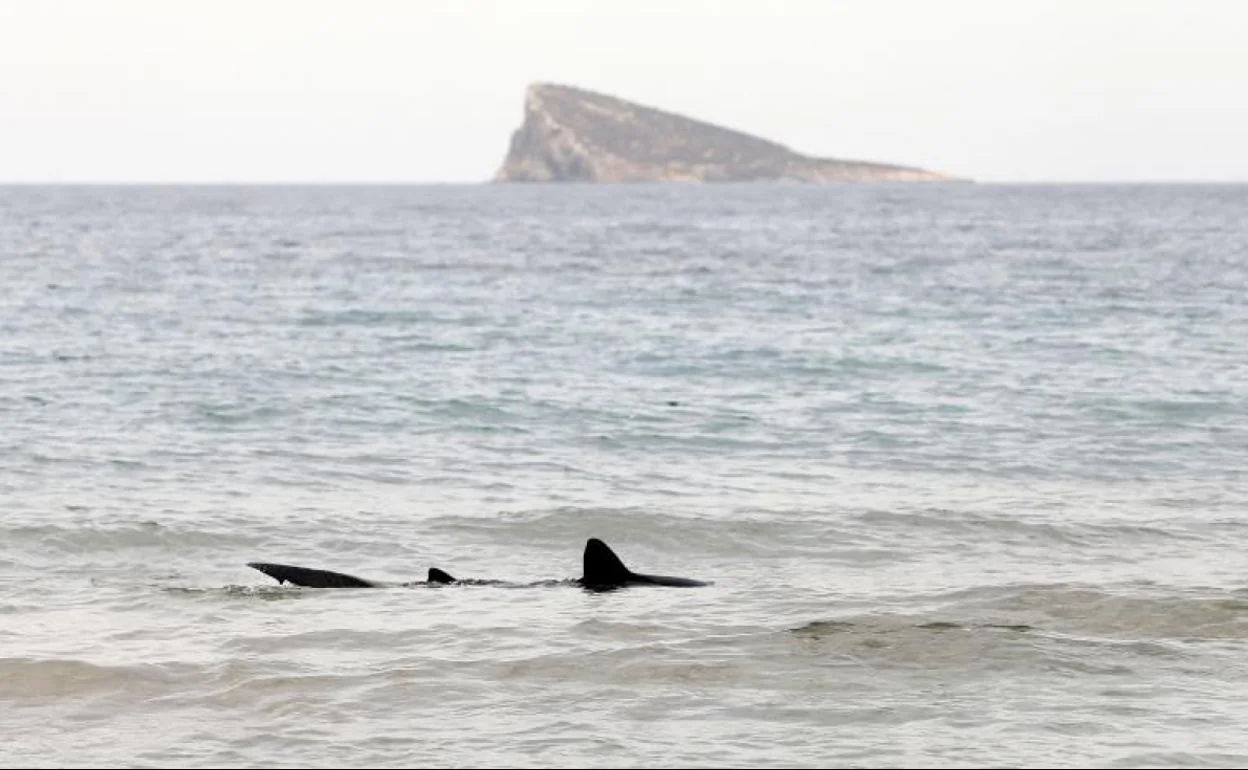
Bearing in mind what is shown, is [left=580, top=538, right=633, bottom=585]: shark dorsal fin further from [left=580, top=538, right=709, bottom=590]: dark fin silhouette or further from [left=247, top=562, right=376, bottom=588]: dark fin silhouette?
[left=247, top=562, right=376, bottom=588]: dark fin silhouette

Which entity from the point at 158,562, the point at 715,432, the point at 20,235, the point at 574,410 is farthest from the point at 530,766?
the point at 20,235

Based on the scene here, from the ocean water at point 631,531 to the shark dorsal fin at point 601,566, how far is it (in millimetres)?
205

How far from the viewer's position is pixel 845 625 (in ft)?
38.9

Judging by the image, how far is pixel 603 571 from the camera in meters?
12.8

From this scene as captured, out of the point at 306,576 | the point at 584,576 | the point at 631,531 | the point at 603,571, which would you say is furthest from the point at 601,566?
the point at 631,531

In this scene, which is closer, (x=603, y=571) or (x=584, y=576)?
(x=603, y=571)

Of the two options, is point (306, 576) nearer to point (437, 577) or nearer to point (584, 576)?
point (437, 577)

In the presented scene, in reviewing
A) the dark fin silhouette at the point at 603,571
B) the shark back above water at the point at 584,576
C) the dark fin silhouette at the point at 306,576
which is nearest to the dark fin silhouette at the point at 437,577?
the shark back above water at the point at 584,576

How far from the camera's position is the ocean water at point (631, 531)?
9.60 metres

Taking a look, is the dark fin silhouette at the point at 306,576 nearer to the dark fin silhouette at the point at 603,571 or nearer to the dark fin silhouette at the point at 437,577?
the dark fin silhouette at the point at 437,577

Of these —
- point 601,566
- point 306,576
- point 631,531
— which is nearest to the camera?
point 601,566

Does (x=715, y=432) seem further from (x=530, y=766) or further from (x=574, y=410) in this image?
(x=530, y=766)

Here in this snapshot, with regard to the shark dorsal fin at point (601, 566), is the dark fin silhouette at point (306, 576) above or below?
below

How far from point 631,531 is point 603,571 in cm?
329
